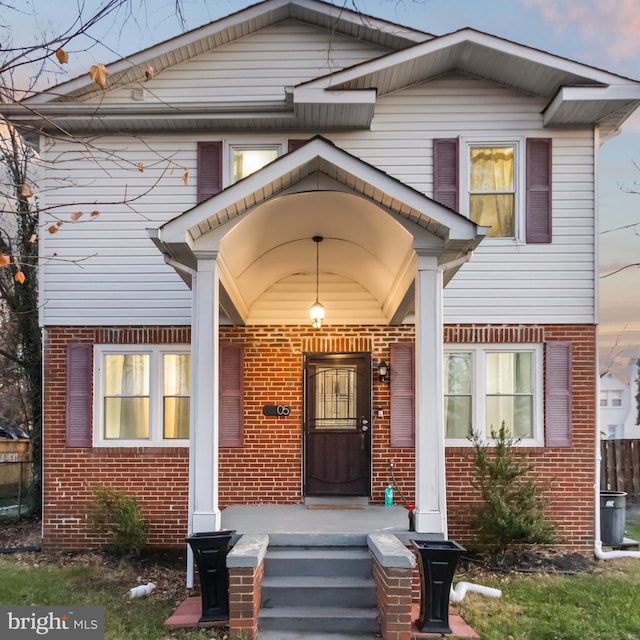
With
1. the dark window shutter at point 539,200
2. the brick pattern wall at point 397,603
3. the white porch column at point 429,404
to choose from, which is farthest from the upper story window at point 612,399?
the brick pattern wall at point 397,603

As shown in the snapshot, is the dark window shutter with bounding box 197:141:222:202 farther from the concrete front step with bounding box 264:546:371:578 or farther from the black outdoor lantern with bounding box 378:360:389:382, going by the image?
the concrete front step with bounding box 264:546:371:578

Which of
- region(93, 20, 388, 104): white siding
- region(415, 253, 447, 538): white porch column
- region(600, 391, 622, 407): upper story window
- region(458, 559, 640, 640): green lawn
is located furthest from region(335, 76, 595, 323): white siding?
region(600, 391, 622, 407): upper story window

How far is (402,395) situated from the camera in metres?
8.34

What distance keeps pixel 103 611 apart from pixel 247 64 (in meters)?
7.07

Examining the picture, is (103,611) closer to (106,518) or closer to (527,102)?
(106,518)

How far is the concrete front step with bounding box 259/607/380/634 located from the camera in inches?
197

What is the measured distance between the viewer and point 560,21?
7.60m

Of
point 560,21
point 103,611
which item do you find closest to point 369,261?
point 560,21

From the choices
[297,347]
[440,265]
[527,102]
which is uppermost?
[527,102]

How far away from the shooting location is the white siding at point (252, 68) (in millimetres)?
8500

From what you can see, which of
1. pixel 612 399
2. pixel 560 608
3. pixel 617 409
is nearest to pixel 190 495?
pixel 560 608

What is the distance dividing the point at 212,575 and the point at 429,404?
2454 mm

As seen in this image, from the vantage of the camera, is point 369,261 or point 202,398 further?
point 369,261

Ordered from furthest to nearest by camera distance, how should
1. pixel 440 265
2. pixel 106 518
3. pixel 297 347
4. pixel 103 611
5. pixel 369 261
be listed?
pixel 297 347 < pixel 106 518 < pixel 369 261 < pixel 440 265 < pixel 103 611
